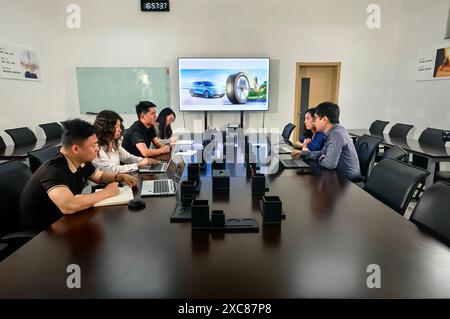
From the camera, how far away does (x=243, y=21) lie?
5.48 metres

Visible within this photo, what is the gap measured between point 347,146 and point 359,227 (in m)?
1.41

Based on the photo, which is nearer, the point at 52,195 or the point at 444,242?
the point at 444,242

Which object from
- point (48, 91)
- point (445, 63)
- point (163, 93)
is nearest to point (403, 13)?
point (445, 63)

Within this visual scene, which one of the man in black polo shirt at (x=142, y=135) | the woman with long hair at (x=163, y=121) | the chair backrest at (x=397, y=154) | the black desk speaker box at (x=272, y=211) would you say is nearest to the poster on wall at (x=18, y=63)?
the woman with long hair at (x=163, y=121)

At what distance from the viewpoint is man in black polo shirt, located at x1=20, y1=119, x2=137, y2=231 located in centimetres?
144

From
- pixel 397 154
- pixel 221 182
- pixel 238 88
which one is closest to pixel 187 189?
pixel 221 182

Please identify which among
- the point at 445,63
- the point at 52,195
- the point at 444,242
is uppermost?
the point at 445,63

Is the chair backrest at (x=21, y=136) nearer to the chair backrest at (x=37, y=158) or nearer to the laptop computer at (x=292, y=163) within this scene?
the chair backrest at (x=37, y=158)

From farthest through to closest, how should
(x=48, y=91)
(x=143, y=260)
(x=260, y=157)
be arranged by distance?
(x=48, y=91)
(x=260, y=157)
(x=143, y=260)

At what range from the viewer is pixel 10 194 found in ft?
5.32

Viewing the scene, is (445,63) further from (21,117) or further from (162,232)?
(21,117)

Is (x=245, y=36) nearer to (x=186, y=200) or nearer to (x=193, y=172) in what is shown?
(x=193, y=172)

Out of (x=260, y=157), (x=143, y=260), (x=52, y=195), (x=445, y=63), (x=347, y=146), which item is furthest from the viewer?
(x=445, y=63)

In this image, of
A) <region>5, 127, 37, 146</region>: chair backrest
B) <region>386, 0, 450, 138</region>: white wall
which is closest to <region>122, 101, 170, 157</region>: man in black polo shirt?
<region>5, 127, 37, 146</region>: chair backrest
